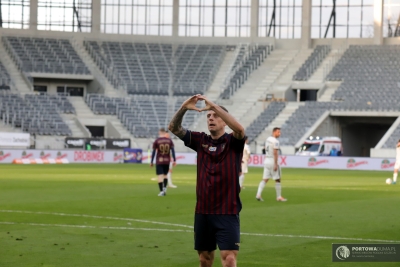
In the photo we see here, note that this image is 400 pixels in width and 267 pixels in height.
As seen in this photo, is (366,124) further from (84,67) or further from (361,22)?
(84,67)

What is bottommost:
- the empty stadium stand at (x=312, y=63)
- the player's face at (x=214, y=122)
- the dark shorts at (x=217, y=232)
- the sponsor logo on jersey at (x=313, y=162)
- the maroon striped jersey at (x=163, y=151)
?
the sponsor logo on jersey at (x=313, y=162)

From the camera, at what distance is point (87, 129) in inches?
2921

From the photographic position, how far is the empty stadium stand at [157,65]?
8269 cm

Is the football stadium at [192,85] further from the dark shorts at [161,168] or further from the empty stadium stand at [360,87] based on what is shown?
the dark shorts at [161,168]

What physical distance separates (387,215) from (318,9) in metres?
67.7

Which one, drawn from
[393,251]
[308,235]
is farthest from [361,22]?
[393,251]

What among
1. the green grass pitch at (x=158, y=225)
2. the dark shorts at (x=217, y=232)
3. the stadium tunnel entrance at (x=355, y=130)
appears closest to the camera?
the dark shorts at (x=217, y=232)

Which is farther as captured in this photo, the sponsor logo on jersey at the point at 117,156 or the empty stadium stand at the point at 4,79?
the empty stadium stand at the point at 4,79

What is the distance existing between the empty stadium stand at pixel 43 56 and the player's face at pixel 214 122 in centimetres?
7318

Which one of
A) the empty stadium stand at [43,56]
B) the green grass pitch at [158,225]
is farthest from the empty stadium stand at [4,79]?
the green grass pitch at [158,225]

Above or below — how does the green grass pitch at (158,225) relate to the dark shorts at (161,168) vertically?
below

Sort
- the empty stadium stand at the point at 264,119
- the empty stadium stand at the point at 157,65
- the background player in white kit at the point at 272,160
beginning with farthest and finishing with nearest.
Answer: the empty stadium stand at the point at 157,65
the empty stadium stand at the point at 264,119
the background player in white kit at the point at 272,160

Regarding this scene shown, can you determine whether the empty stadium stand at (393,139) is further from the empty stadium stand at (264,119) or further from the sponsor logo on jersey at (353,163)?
the empty stadium stand at (264,119)

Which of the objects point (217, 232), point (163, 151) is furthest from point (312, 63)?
point (217, 232)
